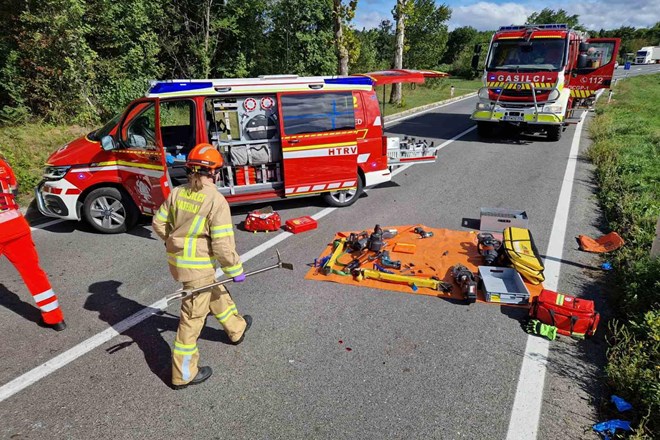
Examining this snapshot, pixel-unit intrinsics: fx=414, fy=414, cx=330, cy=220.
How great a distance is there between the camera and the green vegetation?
3189mm

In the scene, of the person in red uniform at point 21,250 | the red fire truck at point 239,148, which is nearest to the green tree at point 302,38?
the red fire truck at point 239,148

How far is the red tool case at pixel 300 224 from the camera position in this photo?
6.52 metres

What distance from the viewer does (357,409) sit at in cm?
321

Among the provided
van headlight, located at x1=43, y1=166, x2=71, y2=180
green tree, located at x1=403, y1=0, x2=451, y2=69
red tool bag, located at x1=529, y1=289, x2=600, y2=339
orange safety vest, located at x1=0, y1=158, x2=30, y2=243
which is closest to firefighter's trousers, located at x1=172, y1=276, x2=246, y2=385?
orange safety vest, located at x1=0, y1=158, x2=30, y2=243

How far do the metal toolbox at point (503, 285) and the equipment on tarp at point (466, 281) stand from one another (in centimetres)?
16

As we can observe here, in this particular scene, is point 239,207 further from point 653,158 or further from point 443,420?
point 653,158

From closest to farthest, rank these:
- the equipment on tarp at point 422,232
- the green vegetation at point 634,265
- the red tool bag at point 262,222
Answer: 1. the green vegetation at point 634,265
2. the equipment on tarp at point 422,232
3. the red tool bag at point 262,222

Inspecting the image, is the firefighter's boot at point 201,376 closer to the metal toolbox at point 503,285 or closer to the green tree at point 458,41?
the metal toolbox at point 503,285

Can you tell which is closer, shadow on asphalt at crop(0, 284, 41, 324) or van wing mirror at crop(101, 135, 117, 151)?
shadow on asphalt at crop(0, 284, 41, 324)

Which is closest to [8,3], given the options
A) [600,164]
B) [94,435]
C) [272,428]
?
[94,435]

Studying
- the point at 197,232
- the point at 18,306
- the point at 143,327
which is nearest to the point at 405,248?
the point at 197,232

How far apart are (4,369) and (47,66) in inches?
404

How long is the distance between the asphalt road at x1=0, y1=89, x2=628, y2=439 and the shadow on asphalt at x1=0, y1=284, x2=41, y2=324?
0.02 metres

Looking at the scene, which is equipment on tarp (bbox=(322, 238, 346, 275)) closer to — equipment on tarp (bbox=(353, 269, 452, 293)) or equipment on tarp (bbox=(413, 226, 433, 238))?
→ equipment on tarp (bbox=(353, 269, 452, 293))
